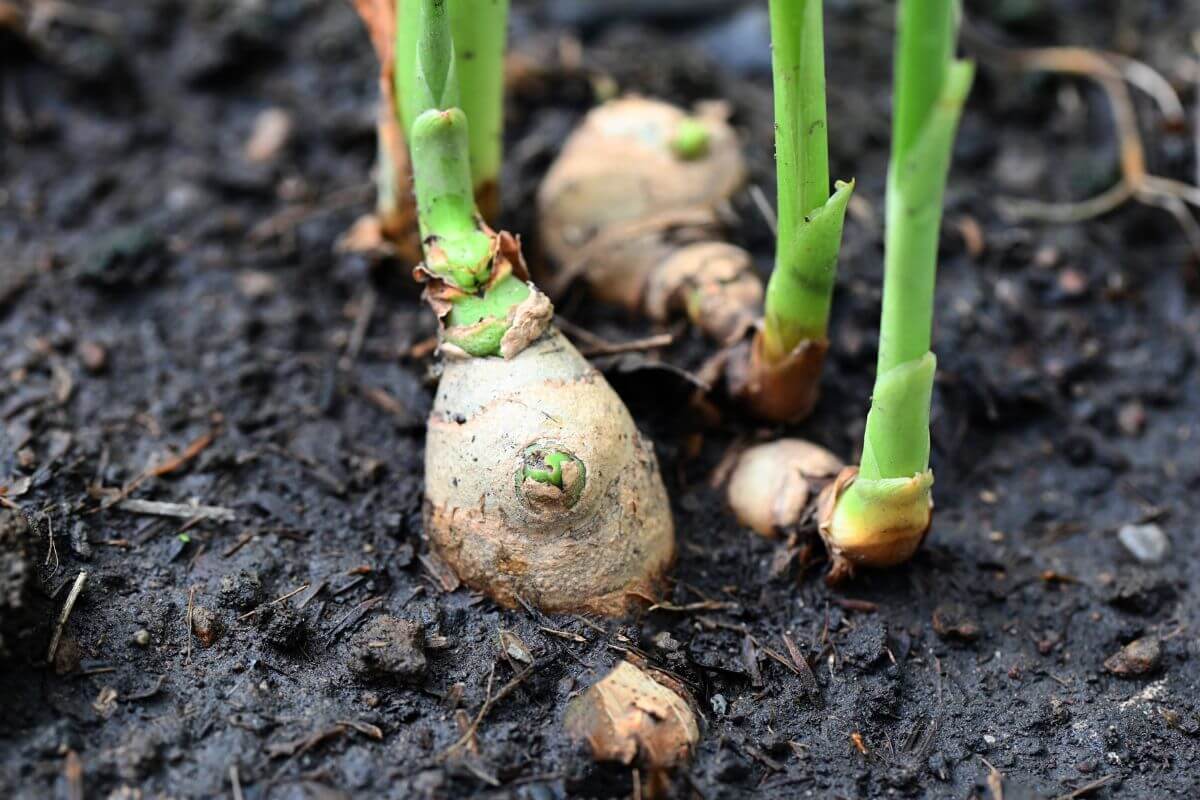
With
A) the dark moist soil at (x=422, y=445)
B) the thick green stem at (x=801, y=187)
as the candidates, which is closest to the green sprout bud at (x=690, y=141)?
the dark moist soil at (x=422, y=445)

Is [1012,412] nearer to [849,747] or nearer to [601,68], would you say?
[849,747]

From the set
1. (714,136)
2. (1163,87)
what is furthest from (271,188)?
(1163,87)

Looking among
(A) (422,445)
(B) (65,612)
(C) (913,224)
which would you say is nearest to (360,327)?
(A) (422,445)

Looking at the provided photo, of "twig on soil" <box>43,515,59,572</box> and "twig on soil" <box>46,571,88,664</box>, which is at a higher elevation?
"twig on soil" <box>43,515,59,572</box>

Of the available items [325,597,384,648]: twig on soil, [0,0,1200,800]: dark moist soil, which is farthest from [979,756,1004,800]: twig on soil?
[325,597,384,648]: twig on soil

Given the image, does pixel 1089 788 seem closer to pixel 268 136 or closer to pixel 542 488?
pixel 542 488

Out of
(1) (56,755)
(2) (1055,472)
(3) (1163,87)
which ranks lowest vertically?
(2) (1055,472)

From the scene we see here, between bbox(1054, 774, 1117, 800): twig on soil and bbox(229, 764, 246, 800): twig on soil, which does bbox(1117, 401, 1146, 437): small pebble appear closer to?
bbox(1054, 774, 1117, 800): twig on soil
